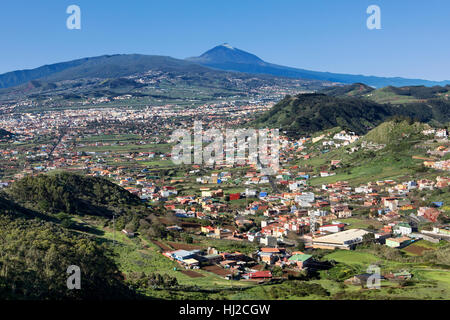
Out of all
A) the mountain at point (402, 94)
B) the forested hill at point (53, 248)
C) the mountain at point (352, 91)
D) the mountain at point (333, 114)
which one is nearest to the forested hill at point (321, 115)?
the mountain at point (333, 114)

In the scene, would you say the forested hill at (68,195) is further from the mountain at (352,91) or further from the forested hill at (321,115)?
the mountain at (352,91)

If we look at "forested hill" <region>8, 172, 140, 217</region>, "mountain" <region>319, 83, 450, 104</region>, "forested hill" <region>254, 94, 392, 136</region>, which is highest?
"mountain" <region>319, 83, 450, 104</region>

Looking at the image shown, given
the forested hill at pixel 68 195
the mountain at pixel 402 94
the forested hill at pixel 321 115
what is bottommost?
Result: the forested hill at pixel 68 195

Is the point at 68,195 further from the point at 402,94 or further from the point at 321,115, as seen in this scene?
the point at 402,94

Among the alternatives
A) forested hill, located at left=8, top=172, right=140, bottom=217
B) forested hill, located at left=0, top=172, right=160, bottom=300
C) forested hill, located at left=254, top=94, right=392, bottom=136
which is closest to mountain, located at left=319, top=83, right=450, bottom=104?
forested hill, located at left=254, top=94, right=392, bottom=136

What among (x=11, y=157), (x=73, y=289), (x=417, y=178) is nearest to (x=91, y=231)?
(x=73, y=289)

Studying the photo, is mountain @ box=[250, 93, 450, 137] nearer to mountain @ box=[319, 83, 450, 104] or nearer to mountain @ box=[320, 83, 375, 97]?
mountain @ box=[319, 83, 450, 104]

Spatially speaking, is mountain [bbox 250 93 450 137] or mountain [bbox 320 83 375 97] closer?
mountain [bbox 250 93 450 137]

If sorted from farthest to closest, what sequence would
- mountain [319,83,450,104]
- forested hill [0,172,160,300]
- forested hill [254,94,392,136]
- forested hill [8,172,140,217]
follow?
mountain [319,83,450,104] → forested hill [254,94,392,136] → forested hill [8,172,140,217] → forested hill [0,172,160,300]

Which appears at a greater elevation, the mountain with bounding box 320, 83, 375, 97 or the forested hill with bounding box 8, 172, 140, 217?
the mountain with bounding box 320, 83, 375, 97
